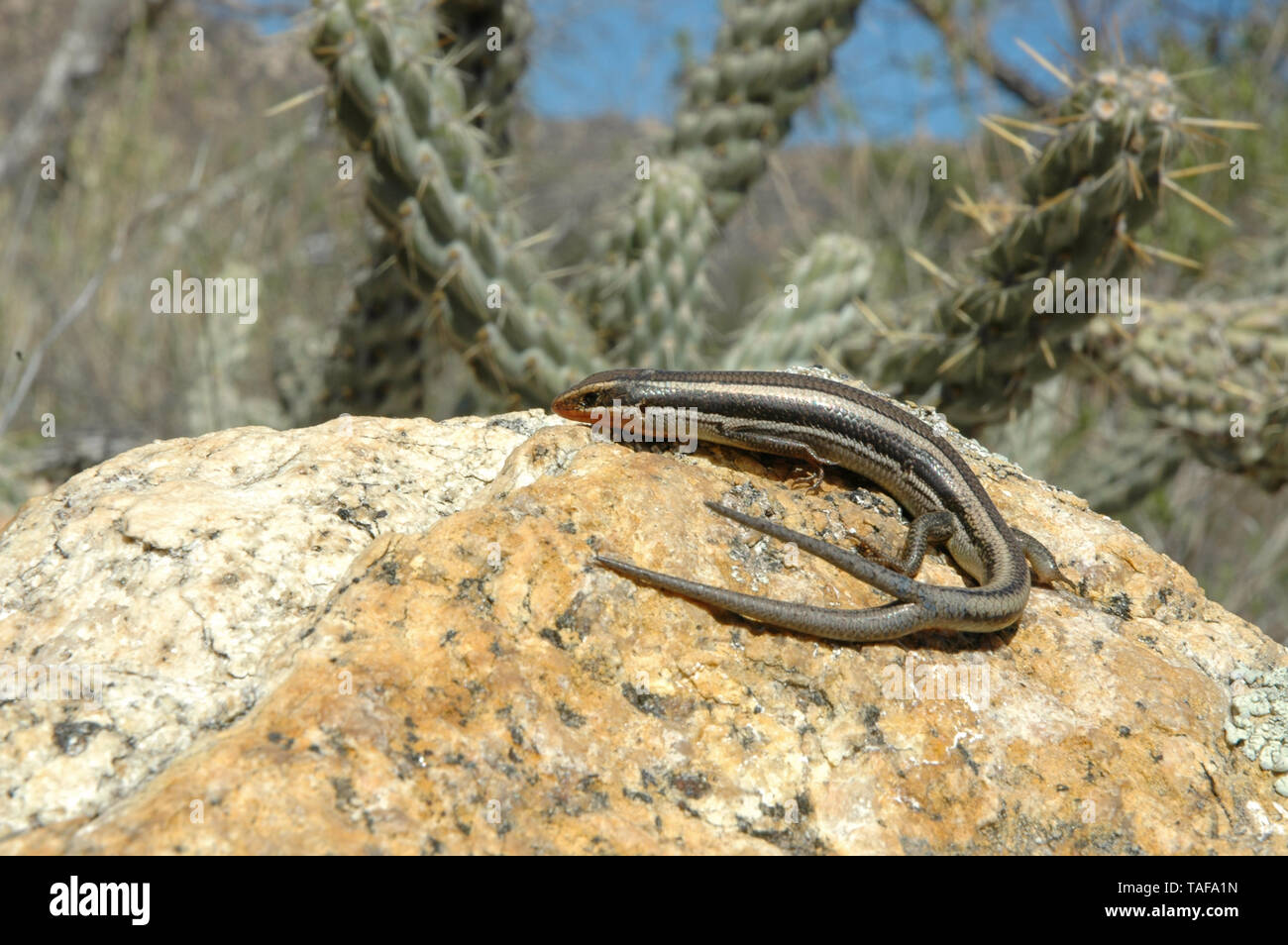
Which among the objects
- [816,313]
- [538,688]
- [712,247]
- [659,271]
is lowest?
[538,688]

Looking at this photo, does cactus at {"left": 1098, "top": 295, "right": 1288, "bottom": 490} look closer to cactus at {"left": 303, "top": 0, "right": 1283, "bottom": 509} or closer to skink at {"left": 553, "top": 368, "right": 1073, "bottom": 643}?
cactus at {"left": 303, "top": 0, "right": 1283, "bottom": 509}

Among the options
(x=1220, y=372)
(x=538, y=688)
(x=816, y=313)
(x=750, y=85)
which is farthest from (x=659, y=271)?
(x=538, y=688)

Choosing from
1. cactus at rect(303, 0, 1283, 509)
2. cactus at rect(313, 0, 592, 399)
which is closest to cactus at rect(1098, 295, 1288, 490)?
cactus at rect(303, 0, 1283, 509)

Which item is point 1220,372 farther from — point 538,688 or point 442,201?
point 538,688

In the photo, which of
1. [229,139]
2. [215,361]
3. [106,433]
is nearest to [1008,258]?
[215,361]

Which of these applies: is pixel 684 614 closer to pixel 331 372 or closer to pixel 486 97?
pixel 331 372

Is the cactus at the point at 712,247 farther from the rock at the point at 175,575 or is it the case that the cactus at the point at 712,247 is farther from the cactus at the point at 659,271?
the rock at the point at 175,575

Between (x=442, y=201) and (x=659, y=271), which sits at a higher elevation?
(x=442, y=201)
